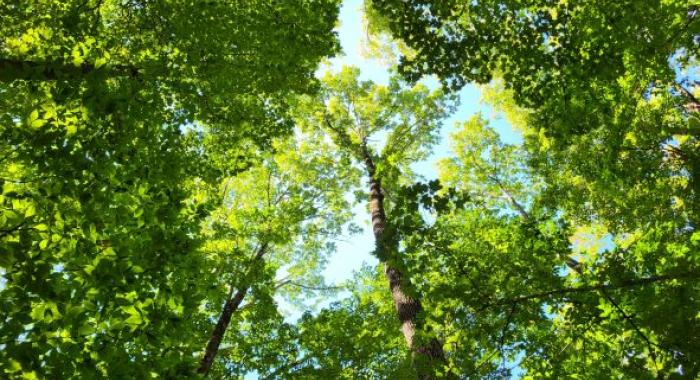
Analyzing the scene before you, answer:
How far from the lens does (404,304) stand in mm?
8203

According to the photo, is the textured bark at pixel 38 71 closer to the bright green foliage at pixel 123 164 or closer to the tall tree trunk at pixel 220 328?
the bright green foliage at pixel 123 164

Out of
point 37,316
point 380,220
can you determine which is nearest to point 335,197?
point 380,220

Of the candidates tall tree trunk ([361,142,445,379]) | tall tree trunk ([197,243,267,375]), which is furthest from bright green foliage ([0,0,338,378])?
tall tree trunk ([197,243,267,375])

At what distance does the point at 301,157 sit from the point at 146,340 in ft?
38.3

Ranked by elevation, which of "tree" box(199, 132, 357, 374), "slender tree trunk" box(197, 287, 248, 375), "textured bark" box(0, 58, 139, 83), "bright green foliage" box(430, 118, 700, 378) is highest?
"tree" box(199, 132, 357, 374)

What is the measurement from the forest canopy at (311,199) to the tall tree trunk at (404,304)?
5cm

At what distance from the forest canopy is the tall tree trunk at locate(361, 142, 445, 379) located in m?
0.05

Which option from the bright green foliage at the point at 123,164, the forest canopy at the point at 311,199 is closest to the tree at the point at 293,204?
the forest canopy at the point at 311,199

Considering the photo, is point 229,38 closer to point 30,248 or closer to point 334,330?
point 30,248

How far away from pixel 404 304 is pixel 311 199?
275 inches

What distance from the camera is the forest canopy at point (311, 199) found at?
12.0ft

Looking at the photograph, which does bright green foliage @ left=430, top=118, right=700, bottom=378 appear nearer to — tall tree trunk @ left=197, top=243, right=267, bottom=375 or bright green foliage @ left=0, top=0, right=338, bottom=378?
bright green foliage @ left=0, top=0, right=338, bottom=378

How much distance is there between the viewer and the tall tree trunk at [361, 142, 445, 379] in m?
4.00

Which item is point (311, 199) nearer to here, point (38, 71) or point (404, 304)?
point (404, 304)
